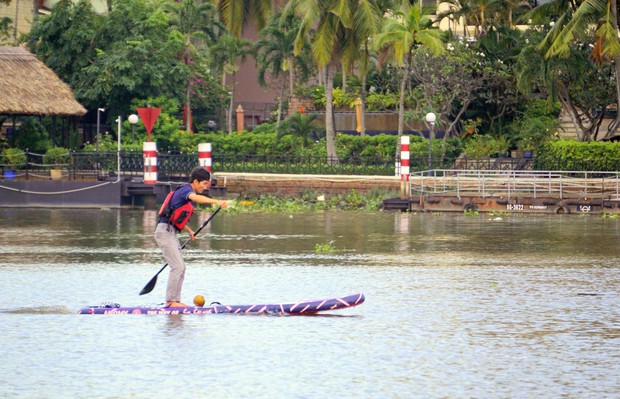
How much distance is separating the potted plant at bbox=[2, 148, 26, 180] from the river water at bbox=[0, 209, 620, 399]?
15.4 m

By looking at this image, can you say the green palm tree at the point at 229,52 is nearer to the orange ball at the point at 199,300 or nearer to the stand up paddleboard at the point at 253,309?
the orange ball at the point at 199,300

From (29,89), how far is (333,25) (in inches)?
458

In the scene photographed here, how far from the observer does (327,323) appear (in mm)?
15023

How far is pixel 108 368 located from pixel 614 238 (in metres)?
18.7

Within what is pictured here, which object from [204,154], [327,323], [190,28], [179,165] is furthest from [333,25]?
[327,323]

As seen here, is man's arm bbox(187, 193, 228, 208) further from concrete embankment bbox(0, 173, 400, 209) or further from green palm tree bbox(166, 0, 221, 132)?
green palm tree bbox(166, 0, 221, 132)

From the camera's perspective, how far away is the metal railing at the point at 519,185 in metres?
38.2

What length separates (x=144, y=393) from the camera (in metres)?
11.0

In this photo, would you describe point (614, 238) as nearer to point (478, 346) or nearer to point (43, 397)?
point (478, 346)

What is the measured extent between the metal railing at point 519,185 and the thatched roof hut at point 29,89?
14.0 meters

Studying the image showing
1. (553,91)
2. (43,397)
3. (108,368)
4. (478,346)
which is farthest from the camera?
(553,91)

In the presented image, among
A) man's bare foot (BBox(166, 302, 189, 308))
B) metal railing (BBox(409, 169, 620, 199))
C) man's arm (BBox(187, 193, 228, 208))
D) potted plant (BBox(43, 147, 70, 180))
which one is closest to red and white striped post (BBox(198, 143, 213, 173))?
metal railing (BBox(409, 169, 620, 199))

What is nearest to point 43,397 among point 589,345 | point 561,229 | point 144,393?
point 144,393

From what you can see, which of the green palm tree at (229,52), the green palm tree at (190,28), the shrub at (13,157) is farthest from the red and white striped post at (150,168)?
the green palm tree at (229,52)
